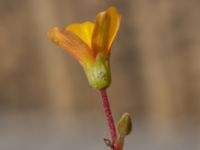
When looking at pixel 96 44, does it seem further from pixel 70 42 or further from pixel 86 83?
pixel 86 83

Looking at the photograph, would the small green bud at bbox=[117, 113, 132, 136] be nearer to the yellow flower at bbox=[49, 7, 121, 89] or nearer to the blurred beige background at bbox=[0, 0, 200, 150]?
the yellow flower at bbox=[49, 7, 121, 89]

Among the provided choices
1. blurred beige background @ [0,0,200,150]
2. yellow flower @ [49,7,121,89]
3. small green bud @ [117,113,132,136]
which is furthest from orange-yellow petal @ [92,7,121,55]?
blurred beige background @ [0,0,200,150]

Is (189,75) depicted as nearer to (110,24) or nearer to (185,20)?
(185,20)

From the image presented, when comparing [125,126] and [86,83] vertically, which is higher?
[125,126]

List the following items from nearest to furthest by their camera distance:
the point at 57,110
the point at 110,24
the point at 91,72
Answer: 1. the point at 110,24
2. the point at 91,72
3. the point at 57,110

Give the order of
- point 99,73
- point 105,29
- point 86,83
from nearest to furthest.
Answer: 1. point 105,29
2. point 99,73
3. point 86,83

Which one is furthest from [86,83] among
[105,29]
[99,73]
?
[105,29]

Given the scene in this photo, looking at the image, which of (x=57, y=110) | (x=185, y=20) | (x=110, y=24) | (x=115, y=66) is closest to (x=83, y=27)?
(x=110, y=24)
